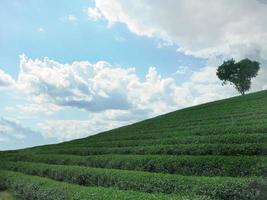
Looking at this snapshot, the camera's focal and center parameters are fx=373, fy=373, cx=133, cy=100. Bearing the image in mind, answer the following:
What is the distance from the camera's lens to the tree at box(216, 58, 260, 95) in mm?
62375

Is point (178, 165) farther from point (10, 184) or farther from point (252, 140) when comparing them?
point (10, 184)

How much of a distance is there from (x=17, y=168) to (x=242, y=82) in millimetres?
47886

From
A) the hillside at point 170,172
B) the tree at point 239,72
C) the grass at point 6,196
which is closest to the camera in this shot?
the hillside at point 170,172

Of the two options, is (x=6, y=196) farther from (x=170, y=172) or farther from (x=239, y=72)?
(x=239, y=72)

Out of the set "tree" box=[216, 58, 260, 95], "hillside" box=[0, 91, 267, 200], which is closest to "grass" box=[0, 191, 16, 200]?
"hillside" box=[0, 91, 267, 200]

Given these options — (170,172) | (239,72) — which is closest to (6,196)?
(170,172)

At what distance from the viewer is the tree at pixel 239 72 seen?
62.4m

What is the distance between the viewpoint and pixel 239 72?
62.8 m

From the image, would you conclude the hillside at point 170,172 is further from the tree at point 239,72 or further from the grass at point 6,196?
the tree at point 239,72

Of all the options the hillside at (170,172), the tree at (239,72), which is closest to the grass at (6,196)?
the hillside at (170,172)

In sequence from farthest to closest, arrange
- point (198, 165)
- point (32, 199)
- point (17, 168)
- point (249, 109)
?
point (249, 109)
point (17, 168)
point (32, 199)
point (198, 165)

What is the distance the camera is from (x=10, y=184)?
1945cm

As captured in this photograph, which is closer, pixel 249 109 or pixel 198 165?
pixel 198 165

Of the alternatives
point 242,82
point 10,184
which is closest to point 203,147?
point 10,184
